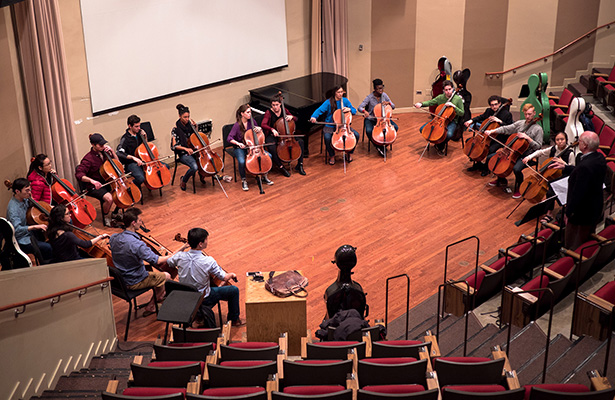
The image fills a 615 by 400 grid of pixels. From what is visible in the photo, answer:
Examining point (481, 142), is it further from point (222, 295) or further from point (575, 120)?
point (222, 295)

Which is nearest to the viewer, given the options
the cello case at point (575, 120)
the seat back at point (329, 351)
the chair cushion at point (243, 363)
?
the chair cushion at point (243, 363)

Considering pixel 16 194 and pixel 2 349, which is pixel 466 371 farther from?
pixel 16 194

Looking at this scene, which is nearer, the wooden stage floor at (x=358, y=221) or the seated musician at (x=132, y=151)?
the wooden stage floor at (x=358, y=221)

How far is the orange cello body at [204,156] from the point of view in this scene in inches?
336

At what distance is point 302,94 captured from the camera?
998 cm

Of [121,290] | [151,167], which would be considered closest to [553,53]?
[151,167]

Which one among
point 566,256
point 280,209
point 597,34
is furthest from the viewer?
point 597,34

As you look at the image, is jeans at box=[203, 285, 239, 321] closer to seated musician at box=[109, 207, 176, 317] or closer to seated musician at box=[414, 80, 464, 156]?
seated musician at box=[109, 207, 176, 317]

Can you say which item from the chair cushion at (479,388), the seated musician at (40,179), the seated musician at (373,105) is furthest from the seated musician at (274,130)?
the chair cushion at (479,388)

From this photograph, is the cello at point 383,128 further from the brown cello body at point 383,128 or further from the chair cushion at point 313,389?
the chair cushion at point 313,389

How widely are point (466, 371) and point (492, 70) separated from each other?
8.16 metres

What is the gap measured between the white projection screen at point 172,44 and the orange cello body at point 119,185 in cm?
111

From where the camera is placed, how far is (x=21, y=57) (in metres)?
7.70

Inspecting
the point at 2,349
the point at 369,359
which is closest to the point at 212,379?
the point at 369,359
